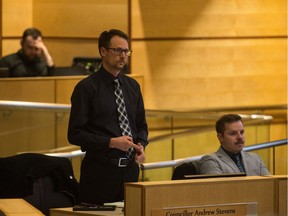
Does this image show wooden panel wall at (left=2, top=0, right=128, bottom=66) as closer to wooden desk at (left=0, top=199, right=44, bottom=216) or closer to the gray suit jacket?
the gray suit jacket

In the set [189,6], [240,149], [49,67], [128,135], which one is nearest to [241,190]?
[128,135]

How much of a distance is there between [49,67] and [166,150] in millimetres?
1320

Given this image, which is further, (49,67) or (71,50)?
(71,50)

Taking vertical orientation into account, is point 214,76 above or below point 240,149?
above

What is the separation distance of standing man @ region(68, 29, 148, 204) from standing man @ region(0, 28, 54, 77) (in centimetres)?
302

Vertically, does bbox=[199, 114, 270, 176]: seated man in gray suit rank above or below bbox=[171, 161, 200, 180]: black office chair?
above

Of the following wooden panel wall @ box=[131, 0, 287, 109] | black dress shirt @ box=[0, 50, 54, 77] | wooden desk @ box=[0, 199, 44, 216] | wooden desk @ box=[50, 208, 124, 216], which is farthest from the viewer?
wooden panel wall @ box=[131, 0, 287, 109]

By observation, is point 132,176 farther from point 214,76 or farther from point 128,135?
point 214,76

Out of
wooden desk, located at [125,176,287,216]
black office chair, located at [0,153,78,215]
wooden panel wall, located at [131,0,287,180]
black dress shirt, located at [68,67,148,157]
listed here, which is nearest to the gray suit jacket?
black dress shirt, located at [68,67,148,157]

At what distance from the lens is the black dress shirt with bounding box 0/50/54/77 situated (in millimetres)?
7477

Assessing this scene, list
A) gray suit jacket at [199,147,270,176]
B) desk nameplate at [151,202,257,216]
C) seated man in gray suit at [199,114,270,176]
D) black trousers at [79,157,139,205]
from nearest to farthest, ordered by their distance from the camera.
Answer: desk nameplate at [151,202,257,216], black trousers at [79,157,139,205], gray suit jacket at [199,147,270,176], seated man in gray suit at [199,114,270,176]

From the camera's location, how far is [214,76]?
9.38m

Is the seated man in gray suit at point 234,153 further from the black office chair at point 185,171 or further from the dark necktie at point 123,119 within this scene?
the dark necktie at point 123,119

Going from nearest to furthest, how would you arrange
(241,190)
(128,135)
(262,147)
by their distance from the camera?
(241,190), (128,135), (262,147)
